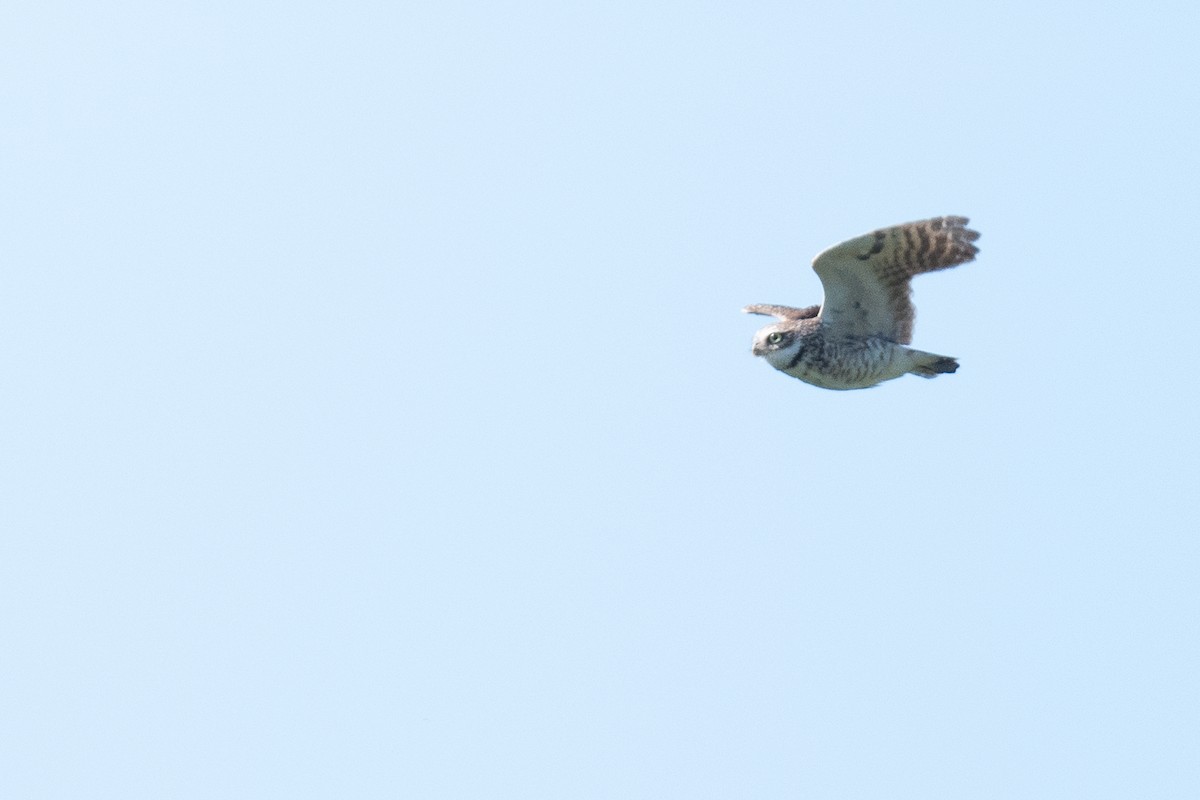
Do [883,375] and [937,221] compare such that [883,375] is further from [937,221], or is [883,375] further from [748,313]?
[748,313]

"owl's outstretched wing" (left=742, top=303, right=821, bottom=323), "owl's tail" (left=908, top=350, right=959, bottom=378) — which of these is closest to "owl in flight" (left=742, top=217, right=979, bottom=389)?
"owl's tail" (left=908, top=350, right=959, bottom=378)

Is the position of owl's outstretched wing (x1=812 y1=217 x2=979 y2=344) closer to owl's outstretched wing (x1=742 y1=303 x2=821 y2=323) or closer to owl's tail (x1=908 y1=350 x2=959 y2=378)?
owl's tail (x1=908 y1=350 x2=959 y2=378)

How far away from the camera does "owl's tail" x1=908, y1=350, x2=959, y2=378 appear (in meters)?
18.2

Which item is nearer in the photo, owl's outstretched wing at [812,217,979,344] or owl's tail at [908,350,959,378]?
owl's outstretched wing at [812,217,979,344]

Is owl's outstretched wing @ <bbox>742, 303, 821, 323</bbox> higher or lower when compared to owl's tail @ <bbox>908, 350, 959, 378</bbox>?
higher

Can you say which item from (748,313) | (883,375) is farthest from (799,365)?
(748,313)

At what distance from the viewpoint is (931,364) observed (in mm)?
18391

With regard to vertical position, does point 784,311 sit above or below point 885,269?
above

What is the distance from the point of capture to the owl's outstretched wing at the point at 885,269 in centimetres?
1708

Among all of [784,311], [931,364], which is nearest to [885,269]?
[931,364]

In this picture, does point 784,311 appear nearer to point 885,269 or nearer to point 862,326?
point 862,326

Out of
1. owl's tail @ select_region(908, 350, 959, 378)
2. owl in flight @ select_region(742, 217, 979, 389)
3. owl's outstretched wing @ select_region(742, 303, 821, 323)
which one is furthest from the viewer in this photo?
owl's outstretched wing @ select_region(742, 303, 821, 323)

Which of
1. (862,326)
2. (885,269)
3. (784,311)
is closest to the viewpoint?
(885,269)

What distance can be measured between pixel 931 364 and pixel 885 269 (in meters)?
1.32
